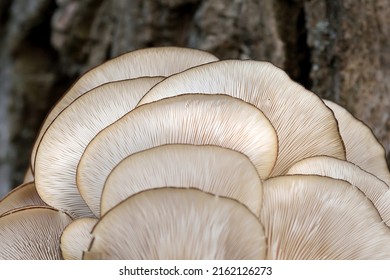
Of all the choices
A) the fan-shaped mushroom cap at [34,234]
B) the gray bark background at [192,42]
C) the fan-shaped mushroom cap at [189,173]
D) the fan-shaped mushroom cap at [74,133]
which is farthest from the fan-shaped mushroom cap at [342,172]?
the gray bark background at [192,42]

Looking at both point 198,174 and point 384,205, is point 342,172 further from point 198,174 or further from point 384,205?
point 198,174

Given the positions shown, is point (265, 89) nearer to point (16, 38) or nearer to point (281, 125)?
point (281, 125)

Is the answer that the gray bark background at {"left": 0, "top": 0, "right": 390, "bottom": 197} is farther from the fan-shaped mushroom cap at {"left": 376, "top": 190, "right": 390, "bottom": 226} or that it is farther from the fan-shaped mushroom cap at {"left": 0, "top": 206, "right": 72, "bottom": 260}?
the fan-shaped mushroom cap at {"left": 0, "top": 206, "right": 72, "bottom": 260}

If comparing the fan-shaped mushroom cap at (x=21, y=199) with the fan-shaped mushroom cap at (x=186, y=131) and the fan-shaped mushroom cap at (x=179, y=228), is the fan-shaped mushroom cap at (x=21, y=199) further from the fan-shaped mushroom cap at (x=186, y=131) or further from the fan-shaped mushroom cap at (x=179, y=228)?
the fan-shaped mushroom cap at (x=179, y=228)

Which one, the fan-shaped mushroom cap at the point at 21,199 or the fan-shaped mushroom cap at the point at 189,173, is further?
the fan-shaped mushroom cap at the point at 21,199

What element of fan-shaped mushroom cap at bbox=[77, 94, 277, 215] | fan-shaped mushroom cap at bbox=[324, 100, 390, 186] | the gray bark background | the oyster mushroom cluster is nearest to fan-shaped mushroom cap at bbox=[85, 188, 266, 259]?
the oyster mushroom cluster

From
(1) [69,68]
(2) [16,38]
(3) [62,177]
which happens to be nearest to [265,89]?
(3) [62,177]
